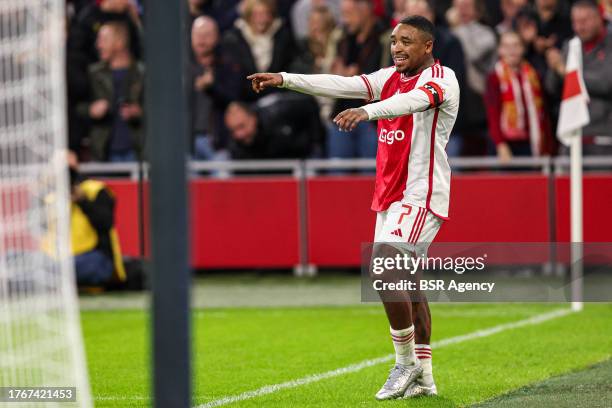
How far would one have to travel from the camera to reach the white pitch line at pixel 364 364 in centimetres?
849

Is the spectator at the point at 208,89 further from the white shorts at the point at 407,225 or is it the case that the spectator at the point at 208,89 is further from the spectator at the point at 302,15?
the white shorts at the point at 407,225

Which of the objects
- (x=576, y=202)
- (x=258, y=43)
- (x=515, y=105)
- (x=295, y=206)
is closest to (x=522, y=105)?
(x=515, y=105)

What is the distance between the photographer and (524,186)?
1575cm

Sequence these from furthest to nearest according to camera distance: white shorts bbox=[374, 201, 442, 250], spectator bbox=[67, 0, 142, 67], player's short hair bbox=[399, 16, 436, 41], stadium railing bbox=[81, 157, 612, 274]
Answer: spectator bbox=[67, 0, 142, 67]
stadium railing bbox=[81, 157, 612, 274]
white shorts bbox=[374, 201, 442, 250]
player's short hair bbox=[399, 16, 436, 41]

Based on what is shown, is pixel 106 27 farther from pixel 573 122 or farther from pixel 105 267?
pixel 573 122

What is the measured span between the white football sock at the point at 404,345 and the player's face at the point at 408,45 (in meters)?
1.62

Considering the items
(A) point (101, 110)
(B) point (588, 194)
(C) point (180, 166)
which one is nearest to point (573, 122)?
(B) point (588, 194)

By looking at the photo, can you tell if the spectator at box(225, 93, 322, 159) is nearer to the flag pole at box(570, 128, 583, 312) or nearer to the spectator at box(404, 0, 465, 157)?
the spectator at box(404, 0, 465, 157)

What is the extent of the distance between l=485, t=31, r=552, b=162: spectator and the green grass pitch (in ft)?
8.64

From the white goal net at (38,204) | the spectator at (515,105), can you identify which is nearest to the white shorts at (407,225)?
the white goal net at (38,204)

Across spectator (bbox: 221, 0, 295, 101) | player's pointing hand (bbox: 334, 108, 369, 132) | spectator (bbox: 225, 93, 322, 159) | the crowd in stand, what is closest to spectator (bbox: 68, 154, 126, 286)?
the crowd in stand

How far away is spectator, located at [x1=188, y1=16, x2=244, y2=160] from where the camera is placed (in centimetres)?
1658

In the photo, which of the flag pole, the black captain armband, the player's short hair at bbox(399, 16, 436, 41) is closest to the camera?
the black captain armband

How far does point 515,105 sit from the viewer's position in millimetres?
15531
